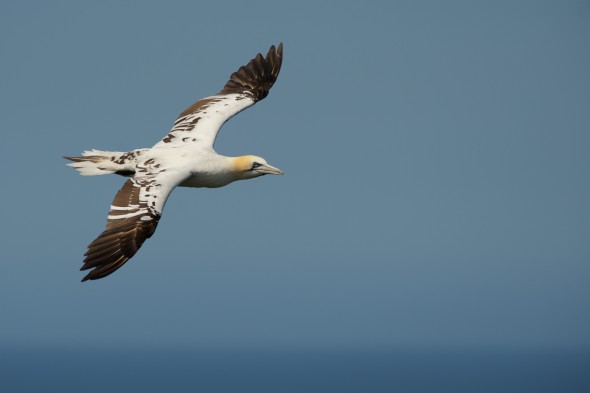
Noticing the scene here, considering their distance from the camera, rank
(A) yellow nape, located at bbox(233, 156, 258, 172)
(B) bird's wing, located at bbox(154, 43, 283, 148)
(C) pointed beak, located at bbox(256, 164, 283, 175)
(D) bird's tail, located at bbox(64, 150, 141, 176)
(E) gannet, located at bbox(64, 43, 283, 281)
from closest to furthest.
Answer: (E) gannet, located at bbox(64, 43, 283, 281), (D) bird's tail, located at bbox(64, 150, 141, 176), (A) yellow nape, located at bbox(233, 156, 258, 172), (C) pointed beak, located at bbox(256, 164, 283, 175), (B) bird's wing, located at bbox(154, 43, 283, 148)

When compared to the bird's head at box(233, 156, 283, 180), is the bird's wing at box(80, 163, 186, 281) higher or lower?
lower

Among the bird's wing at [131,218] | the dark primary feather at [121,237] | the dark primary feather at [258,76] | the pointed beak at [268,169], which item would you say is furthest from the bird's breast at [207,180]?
the dark primary feather at [258,76]

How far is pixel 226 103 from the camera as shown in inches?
1072

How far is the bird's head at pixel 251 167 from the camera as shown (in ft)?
80.0

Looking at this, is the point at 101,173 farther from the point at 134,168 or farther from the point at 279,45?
the point at 279,45

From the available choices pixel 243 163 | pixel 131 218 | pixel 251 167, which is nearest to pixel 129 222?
pixel 131 218

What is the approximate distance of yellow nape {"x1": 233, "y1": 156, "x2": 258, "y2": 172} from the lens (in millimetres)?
24375

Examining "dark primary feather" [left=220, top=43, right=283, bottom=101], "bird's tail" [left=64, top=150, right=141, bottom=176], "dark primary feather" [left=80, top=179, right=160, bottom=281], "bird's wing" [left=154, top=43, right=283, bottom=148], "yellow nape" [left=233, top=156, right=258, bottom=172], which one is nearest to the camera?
"dark primary feather" [left=80, top=179, right=160, bottom=281]

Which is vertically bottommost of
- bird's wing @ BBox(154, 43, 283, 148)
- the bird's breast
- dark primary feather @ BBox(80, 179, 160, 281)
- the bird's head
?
dark primary feather @ BBox(80, 179, 160, 281)

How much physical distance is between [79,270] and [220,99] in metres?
9.14

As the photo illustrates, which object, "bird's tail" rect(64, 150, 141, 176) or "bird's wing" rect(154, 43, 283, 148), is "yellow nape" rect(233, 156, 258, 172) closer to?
"bird's wing" rect(154, 43, 283, 148)

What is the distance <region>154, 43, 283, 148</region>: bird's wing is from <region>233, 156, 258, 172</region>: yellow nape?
90 centimetres

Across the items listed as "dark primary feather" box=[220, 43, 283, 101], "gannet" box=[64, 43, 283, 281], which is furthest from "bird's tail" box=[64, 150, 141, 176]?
"dark primary feather" box=[220, 43, 283, 101]

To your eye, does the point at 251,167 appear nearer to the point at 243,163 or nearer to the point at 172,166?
the point at 243,163
